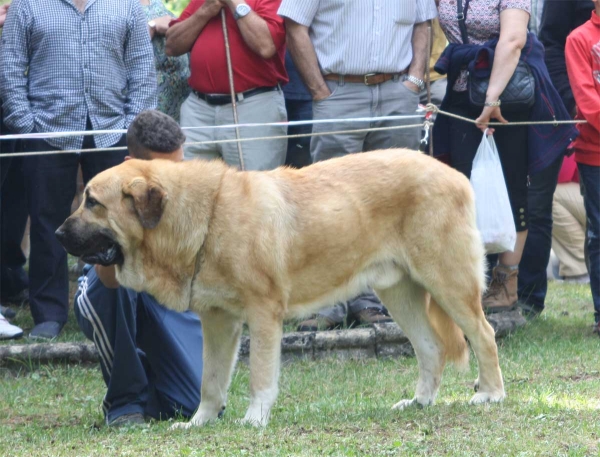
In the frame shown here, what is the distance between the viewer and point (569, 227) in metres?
10.5

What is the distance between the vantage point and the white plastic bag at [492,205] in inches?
273

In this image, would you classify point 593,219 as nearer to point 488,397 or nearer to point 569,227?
point 488,397

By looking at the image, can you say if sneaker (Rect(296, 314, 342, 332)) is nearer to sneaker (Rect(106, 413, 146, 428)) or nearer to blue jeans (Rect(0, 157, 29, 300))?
sneaker (Rect(106, 413, 146, 428))

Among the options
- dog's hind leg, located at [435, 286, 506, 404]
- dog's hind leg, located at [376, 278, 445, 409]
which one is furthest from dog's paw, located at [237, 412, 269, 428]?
dog's hind leg, located at [435, 286, 506, 404]

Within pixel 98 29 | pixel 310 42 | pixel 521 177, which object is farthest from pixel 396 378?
pixel 98 29

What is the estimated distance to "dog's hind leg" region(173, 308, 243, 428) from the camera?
543 cm

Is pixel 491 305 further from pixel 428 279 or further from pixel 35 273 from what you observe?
pixel 35 273

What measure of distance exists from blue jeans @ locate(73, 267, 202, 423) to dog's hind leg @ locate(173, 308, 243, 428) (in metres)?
0.30

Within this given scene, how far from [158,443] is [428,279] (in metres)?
1.68

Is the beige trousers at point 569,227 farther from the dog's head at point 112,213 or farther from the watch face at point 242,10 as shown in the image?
the dog's head at point 112,213

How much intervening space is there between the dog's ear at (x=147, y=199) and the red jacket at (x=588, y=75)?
3818mm

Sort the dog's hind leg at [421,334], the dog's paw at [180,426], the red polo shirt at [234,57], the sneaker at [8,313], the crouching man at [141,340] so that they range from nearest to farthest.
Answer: the dog's paw at [180,426] → the crouching man at [141,340] → the dog's hind leg at [421,334] → the red polo shirt at [234,57] → the sneaker at [8,313]

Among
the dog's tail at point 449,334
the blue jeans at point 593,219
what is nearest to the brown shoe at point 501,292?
the blue jeans at point 593,219

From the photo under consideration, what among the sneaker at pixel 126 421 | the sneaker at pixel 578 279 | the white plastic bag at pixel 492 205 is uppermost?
the white plastic bag at pixel 492 205
